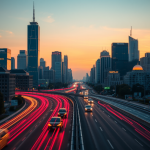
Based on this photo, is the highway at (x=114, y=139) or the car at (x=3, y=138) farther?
the highway at (x=114, y=139)

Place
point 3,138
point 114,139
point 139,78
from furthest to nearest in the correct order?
1. point 139,78
2. point 114,139
3. point 3,138

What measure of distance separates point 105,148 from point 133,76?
18653cm

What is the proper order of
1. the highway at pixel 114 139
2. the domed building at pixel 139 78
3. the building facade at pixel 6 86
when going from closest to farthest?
the highway at pixel 114 139 → the building facade at pixel 6 86 → the domed building at pixel 139 78

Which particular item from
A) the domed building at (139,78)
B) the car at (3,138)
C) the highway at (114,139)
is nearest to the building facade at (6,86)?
the highway at (114,139)

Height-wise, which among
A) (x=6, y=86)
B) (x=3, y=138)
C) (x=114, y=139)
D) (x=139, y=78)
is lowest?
(x=114, y=139)

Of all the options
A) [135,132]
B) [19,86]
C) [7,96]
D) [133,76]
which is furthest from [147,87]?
[135,132]

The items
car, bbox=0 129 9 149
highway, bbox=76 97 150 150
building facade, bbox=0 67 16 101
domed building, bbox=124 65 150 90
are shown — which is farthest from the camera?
domed building, bbox=124 65 150 90

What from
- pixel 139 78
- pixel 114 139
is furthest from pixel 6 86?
pixel 139 78

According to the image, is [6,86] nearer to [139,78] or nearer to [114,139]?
[114,139]

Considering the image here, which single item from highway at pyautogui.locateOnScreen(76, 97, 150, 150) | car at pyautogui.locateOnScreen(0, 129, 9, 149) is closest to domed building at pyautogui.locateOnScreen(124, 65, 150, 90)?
highway at pyautogui.locateOnScreen(76, 97, 150, 150)

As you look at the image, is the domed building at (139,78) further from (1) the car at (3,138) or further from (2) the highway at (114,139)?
(1) the car at (3,138)

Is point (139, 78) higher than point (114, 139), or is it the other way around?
point (139, 78)

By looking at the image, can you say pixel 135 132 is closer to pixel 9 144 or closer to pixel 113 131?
pixel 113 131

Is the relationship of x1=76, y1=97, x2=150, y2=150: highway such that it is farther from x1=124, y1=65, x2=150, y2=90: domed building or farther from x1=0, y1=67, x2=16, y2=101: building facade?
x1=124, y1=65, x2=150, y2=90: domed building
